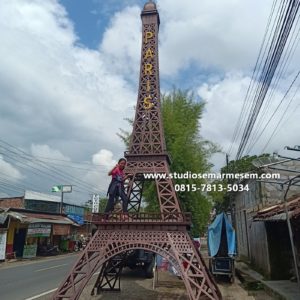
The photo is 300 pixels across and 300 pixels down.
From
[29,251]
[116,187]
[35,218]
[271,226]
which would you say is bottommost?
[29,251]

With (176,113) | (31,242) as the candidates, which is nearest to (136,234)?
A: (176,113)

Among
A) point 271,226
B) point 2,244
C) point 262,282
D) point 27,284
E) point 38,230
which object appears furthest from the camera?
point 38,230

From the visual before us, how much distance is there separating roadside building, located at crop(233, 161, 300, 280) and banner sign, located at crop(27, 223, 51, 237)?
17.9 m

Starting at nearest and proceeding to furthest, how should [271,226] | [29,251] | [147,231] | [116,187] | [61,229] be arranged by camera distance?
[147,231] < [116,187] < [271,226] < [29,251] < [61,229]

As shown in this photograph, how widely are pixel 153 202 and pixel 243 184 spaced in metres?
6.17

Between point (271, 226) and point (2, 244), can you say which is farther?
point (2, 244)

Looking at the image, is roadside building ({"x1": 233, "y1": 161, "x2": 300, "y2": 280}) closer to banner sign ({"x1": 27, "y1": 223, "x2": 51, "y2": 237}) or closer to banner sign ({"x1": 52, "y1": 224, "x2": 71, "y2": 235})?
banner sign ({"x1": 27, "y1": 223, "x2": 51, "y2": 237})

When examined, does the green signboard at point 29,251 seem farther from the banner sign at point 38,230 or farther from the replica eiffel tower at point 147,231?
the replica eiffel tower at point 147,231

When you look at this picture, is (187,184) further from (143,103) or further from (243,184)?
(143,103)

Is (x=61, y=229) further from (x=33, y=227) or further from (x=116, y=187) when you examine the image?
(x=116, y=187)

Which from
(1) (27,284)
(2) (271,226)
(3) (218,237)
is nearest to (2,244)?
(1) (27,284)

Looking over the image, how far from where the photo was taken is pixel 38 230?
31.6 m

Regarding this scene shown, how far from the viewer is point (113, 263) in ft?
48.9

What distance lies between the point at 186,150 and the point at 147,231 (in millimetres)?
10980
